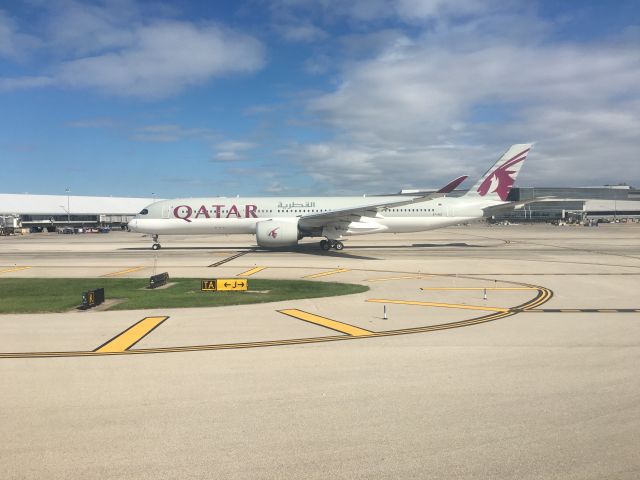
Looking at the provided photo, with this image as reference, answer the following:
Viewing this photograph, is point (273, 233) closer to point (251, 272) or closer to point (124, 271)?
point (251, 272)

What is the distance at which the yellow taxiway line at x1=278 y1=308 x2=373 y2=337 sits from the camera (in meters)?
11.6

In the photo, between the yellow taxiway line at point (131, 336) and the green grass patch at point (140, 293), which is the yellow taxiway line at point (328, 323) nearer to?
the green grass patch at point (140, 293)

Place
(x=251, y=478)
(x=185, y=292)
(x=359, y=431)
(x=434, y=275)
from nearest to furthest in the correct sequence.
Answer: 1. (x=251, y=478)
2. (x=359, y=431)
3. (x=185, y=292)
4. (x=434, y=275)

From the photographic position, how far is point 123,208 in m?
140

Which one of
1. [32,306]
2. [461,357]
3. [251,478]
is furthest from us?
[32,306]

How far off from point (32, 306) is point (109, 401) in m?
10.1

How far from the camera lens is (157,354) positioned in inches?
389

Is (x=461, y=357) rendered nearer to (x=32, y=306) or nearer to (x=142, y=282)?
(x=32, y=306)

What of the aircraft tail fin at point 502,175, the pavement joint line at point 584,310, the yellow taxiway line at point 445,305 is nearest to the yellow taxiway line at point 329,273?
the yellow taxiway line at point 445,305

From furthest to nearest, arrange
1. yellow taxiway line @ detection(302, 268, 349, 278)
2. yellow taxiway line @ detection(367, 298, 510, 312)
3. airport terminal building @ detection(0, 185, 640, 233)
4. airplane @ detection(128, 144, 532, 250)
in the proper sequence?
airport terminal building @ detection(0, 185, 640, 233) → airplane @ detection(128, 144, 532, 250) → yellow taxiway line @ detection(302, 268, 349, 278) → yellow taxiway line @ detection(367, 298, 510, 312)

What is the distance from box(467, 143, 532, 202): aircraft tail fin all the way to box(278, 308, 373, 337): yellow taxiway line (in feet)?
101

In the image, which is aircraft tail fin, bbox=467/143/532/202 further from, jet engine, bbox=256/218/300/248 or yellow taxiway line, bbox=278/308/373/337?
yellow taxiway line, bbox=278/308/373/337

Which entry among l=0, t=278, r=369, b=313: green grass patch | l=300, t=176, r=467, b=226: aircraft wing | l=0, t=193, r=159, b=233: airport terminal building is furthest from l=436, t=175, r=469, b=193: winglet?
l=0, t=193, r=159, b=233: airport terminal building

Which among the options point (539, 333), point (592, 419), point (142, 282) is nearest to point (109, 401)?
point (592, 419)
